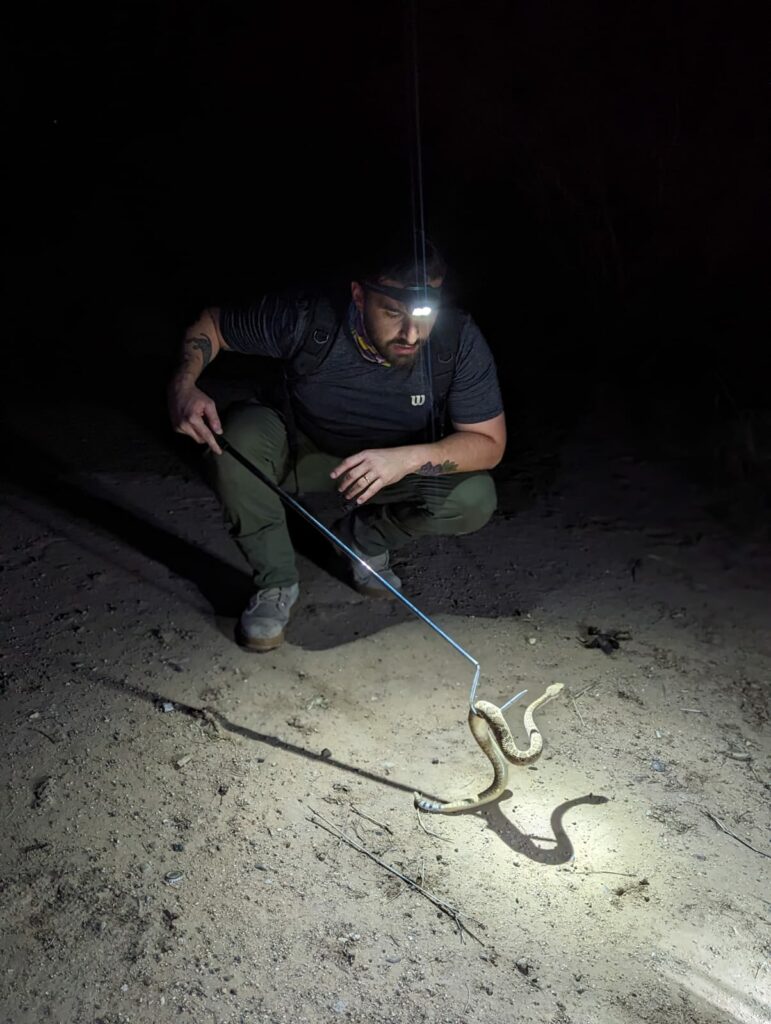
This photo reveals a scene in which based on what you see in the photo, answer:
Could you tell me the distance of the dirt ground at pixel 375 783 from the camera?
2197mm

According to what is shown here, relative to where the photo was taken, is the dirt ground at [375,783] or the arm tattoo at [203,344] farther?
the arm tattoo at [203,344]

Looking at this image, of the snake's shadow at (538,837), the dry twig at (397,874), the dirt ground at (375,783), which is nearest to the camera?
the dirt ground at (375,783)

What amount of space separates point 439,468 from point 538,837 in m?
1.52

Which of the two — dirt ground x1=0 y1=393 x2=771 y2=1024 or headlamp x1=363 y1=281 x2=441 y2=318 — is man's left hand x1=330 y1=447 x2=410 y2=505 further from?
dirt ground x1=0 y1=393 x2=771 y2=1024

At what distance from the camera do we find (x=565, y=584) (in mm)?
4133

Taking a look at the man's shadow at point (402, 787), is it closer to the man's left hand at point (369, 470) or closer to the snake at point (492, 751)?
the snake at point (492, 751)

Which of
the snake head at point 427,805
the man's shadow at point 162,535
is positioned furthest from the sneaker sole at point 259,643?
the snake head at point 427,805

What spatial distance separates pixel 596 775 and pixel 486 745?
0.48m

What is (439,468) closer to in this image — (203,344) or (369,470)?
(369,470)

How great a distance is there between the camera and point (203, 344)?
365 cm

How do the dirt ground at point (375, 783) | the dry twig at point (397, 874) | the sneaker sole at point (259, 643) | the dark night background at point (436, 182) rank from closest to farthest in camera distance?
the dirt ground at point (375, 783) < the dry twig at point (397, 874) < the sneaker sole at point (259, 643) < the dark night background at point (436, 182)

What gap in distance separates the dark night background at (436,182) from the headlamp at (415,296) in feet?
8.59

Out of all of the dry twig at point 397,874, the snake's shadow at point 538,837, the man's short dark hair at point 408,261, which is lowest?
the snake's shadow at point 538,837

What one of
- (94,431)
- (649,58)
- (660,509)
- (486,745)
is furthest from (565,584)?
(649,58)
